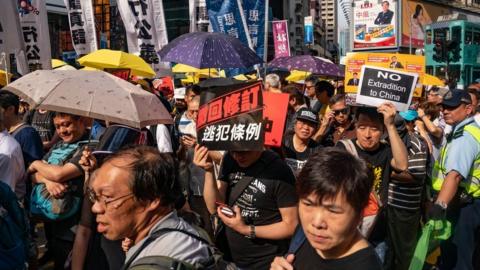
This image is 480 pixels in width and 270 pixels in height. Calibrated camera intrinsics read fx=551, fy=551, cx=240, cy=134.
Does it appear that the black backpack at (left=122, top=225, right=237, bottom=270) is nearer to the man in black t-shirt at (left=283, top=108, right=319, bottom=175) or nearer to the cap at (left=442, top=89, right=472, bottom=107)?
the man in black t-shirt at (left=283, top=108, right=319, bottom=175)

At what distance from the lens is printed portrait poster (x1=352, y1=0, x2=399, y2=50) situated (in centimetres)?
5647

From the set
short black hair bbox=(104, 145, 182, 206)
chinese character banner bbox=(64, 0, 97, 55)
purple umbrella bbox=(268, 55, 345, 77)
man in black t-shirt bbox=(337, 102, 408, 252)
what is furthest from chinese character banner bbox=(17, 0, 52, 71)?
short black hair bbox=(104, 145, 182, 206)

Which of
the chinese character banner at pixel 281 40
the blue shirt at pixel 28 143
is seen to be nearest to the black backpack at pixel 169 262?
the blue shirt at pixel 28 143

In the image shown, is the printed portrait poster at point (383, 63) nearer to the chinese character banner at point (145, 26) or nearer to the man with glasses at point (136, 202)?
the man with glasses at point (136, 202)

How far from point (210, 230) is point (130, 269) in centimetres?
269

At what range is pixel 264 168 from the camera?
3367 mm

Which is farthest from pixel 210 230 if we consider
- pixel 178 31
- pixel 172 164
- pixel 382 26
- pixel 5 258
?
pixel 382 26

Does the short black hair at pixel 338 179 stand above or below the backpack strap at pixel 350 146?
above

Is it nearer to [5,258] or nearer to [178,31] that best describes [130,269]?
[5,258]

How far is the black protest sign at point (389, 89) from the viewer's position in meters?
4.34

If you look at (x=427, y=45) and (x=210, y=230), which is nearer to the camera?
(x=210, y=230)

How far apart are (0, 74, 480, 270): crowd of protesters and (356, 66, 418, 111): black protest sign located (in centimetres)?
22

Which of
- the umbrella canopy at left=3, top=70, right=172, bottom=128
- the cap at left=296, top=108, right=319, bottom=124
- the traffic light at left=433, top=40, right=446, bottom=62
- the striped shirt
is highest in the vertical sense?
the umbrella canopy at left=3, top=70, right=172, bottom=128

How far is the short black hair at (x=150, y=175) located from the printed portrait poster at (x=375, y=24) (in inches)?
2232
